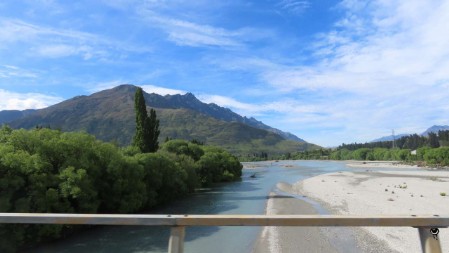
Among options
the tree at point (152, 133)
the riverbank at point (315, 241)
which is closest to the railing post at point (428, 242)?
the riverbank at point (315, 241)

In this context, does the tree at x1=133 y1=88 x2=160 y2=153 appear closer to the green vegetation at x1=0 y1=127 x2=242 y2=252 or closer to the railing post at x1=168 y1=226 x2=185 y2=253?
the green vegetation at x1=0 y1=127 x2=242 y2=252

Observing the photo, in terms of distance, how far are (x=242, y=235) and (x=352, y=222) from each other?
2645 cm

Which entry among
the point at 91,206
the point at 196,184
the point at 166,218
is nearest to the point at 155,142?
the point at 196,184

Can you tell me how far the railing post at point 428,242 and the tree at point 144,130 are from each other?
66.6 metres

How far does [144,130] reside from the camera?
70.6 meters

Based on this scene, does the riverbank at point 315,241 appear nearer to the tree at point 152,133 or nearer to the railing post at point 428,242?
the railing post at point 428,242

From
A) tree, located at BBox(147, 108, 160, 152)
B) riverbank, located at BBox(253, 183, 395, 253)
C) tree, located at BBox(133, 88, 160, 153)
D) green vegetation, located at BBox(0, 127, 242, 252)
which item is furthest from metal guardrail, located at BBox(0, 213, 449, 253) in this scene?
tree, located at BBox(147, 108, 160, 152)

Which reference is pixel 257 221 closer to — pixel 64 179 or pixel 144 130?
pixel 64 179

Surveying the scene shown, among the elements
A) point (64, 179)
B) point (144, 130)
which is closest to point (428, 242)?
point (64, 179)

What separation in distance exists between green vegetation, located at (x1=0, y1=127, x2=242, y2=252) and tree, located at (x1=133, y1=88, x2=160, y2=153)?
15.9 m

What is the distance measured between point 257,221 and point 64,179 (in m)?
32.8

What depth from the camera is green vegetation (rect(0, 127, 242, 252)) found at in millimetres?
27500

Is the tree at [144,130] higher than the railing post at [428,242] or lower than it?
higher

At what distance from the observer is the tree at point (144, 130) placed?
229ft
